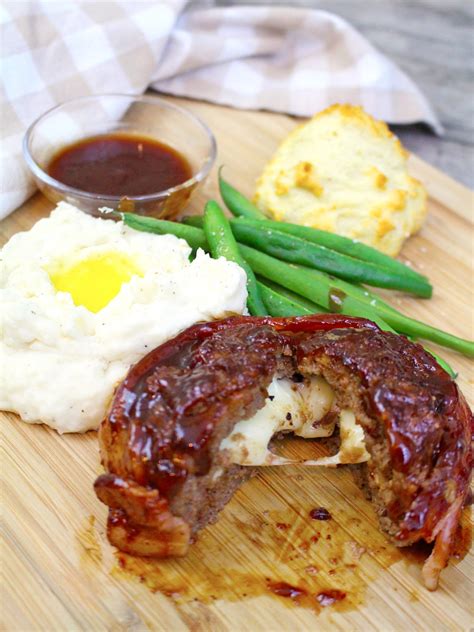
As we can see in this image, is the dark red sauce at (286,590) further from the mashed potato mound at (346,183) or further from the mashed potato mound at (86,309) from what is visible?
the mashed potato mound at (346,183)

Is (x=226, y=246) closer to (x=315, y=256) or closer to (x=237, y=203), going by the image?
(x=315, y=256)

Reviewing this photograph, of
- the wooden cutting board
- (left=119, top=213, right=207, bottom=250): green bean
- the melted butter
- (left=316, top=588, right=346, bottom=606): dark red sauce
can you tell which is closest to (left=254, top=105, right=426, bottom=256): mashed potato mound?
(left=119, top=213, right=207, bottom=250): green bean

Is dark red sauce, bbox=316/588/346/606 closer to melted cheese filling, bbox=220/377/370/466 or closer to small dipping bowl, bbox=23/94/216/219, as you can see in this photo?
melted cheese filling, bbox=220/377/370/466

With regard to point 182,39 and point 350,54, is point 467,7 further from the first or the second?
point 182,39

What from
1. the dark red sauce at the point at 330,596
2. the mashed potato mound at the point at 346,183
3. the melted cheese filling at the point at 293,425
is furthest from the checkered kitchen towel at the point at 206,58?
the dark red sauce at the point at 330,596

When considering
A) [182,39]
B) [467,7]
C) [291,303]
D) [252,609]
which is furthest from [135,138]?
[467,7]
